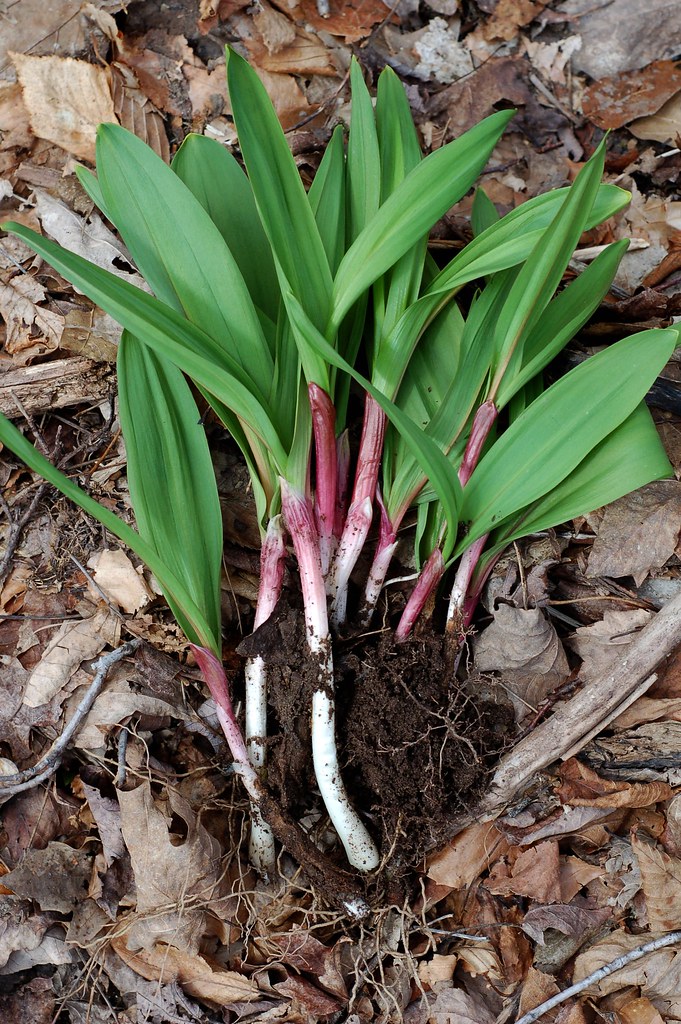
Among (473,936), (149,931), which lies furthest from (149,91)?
(473,936)

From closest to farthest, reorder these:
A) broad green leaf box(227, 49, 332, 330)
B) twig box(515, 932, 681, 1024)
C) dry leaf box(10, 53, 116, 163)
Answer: broad green leaf box(227, 49, 332, 330) → twig box(515, 932, 681, 1024) → dry leaf box(10, 53, 116, 163)

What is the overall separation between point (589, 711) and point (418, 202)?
0.93 meters

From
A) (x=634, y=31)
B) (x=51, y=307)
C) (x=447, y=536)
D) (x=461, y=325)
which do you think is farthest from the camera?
(x=634, y=31)

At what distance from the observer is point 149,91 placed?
1.58 meters

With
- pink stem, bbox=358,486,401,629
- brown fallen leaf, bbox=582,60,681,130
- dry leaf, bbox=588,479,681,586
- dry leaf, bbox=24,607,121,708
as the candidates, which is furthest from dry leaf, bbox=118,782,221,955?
brown fallen leaf, bbox=582,60,681,130

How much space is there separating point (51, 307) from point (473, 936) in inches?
58.3

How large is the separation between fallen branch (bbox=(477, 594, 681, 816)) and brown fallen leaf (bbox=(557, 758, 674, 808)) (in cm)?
4

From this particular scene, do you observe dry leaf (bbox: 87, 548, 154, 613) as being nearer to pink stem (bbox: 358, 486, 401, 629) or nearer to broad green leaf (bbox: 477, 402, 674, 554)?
pink stem (bbox: 358, 486, 401, 629)

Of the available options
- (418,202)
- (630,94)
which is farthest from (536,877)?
(630,94)

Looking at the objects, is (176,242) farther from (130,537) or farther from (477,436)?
(477,436)

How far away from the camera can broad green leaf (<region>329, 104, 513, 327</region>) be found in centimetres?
112

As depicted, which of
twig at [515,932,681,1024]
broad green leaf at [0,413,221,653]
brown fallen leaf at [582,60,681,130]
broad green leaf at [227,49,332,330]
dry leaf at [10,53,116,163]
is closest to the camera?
broad green leaf at [0,413,221,653]

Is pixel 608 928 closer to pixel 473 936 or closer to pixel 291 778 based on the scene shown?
pixel 473 936

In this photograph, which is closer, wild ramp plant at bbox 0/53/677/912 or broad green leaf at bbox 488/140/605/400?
broad green leaf at bbox 488/140/605/400
